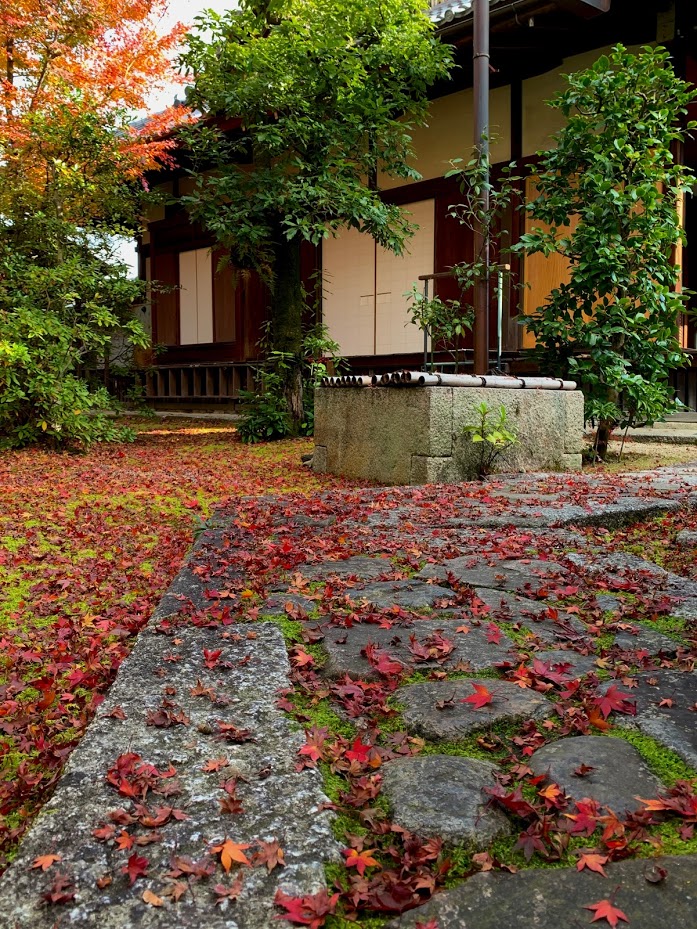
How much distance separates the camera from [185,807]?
134cm

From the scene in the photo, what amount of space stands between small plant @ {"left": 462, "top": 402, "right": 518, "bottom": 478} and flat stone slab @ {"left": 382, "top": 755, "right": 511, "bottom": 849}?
3898 millimetres

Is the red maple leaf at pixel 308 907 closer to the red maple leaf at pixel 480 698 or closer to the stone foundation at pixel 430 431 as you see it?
the red maple leaf at pixel 480 698

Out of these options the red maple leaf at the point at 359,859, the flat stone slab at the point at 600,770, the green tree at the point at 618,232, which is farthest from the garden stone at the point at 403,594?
the green tree at the point at 618,232

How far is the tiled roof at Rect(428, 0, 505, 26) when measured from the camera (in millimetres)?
8375

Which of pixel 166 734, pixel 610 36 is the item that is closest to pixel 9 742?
pixel 166 734

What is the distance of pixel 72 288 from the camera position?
333 inches

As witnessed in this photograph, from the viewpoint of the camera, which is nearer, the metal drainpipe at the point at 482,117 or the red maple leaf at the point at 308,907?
the red maple leaf at the point at 308,907

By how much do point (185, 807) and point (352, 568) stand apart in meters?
1.52

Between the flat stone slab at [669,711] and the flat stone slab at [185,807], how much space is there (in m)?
0.69

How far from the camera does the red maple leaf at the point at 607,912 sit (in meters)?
1.06

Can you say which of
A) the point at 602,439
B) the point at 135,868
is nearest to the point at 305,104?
the point at 602,439

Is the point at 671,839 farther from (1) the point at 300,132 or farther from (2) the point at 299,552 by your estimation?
(1) the point at 300,132

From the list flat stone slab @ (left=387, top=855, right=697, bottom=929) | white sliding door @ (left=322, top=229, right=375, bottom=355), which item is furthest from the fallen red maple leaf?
white sliding door @ (left=322, top=229, right=375, bottom=355)

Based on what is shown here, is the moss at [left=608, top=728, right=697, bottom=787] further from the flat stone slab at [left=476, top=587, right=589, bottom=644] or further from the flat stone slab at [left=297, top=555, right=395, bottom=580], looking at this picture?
the flat stone slab at [left=297, top=555, right=395, bottom=580]
